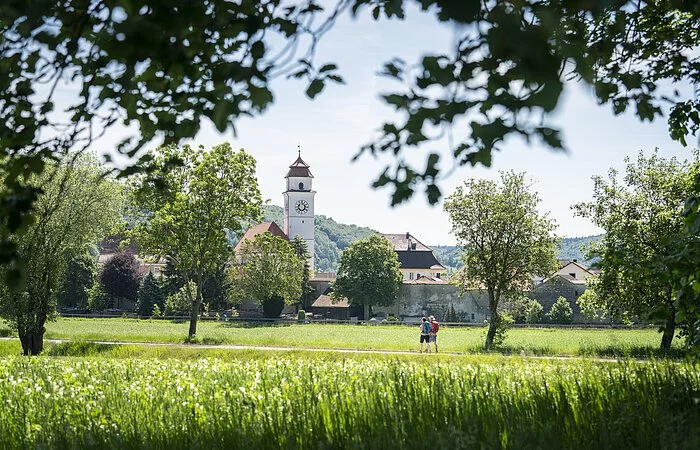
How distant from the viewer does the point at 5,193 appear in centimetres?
368

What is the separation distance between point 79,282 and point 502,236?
6448 cm

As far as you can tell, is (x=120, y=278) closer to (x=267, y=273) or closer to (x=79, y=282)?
(x=79, y=282)

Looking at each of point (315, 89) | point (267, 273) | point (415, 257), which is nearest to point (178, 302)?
point (267, 273)

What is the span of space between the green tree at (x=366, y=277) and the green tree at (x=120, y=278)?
24.5m

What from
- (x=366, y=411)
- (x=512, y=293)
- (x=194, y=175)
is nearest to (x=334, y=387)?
(x=366, y=411)

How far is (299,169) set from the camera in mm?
152500

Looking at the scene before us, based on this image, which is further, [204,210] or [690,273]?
[204,210]

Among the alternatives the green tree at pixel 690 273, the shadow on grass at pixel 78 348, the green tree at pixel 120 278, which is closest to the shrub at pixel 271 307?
the green tree at pixel 120 278

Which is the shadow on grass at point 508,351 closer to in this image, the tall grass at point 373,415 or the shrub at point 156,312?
the tall grass at point 373,415

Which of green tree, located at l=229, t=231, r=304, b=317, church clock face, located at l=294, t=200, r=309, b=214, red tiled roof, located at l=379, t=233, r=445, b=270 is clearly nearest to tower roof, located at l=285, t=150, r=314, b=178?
church clock face, located at l=294, t=200, r=309, b=214

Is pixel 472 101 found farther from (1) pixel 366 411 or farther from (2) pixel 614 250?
(2) pixel 614 250

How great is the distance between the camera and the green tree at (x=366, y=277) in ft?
284

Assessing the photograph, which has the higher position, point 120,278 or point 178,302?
point 120,278

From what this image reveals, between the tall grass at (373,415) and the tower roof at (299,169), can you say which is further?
the tower roof at (299,169)
